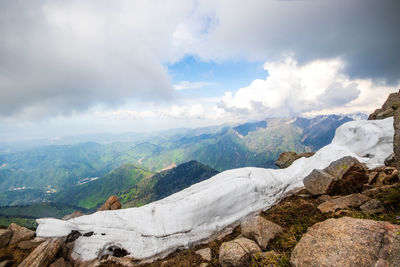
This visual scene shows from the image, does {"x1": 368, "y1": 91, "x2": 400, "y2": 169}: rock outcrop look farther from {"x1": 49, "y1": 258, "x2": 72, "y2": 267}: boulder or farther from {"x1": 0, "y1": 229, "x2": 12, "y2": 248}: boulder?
{"x1": 0, "y1": 229, "x2": 12, "y2": 248}: boulder

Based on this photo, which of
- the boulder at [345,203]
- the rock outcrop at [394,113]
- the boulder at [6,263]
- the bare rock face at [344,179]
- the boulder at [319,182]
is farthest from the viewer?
the boulder at [319,182]

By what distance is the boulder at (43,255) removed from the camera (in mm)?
8805

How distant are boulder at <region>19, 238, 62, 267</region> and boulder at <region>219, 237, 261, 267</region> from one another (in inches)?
378

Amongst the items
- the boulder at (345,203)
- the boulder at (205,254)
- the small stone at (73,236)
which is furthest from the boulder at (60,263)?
the boulder at (345,203)

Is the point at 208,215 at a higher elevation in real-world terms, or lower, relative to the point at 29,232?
lower

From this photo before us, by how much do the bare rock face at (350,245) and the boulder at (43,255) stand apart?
40.6ft

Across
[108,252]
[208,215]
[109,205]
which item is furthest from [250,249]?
[109,205]

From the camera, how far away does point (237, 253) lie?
6953mm

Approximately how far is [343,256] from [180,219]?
9919mm

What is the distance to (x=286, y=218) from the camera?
32.3 ft

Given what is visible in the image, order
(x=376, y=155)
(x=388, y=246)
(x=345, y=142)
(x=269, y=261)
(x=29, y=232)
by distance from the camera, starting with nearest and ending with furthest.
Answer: (x=388, y=246) → (x=269, y=261) → (x=29, y=232) → (x=376, y=155) → (x=345, y=142)

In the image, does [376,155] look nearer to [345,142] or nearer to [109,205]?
[345,142]

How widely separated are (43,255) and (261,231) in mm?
11856

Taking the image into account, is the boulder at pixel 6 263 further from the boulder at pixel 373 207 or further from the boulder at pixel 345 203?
the boulder at pixel 373 207
